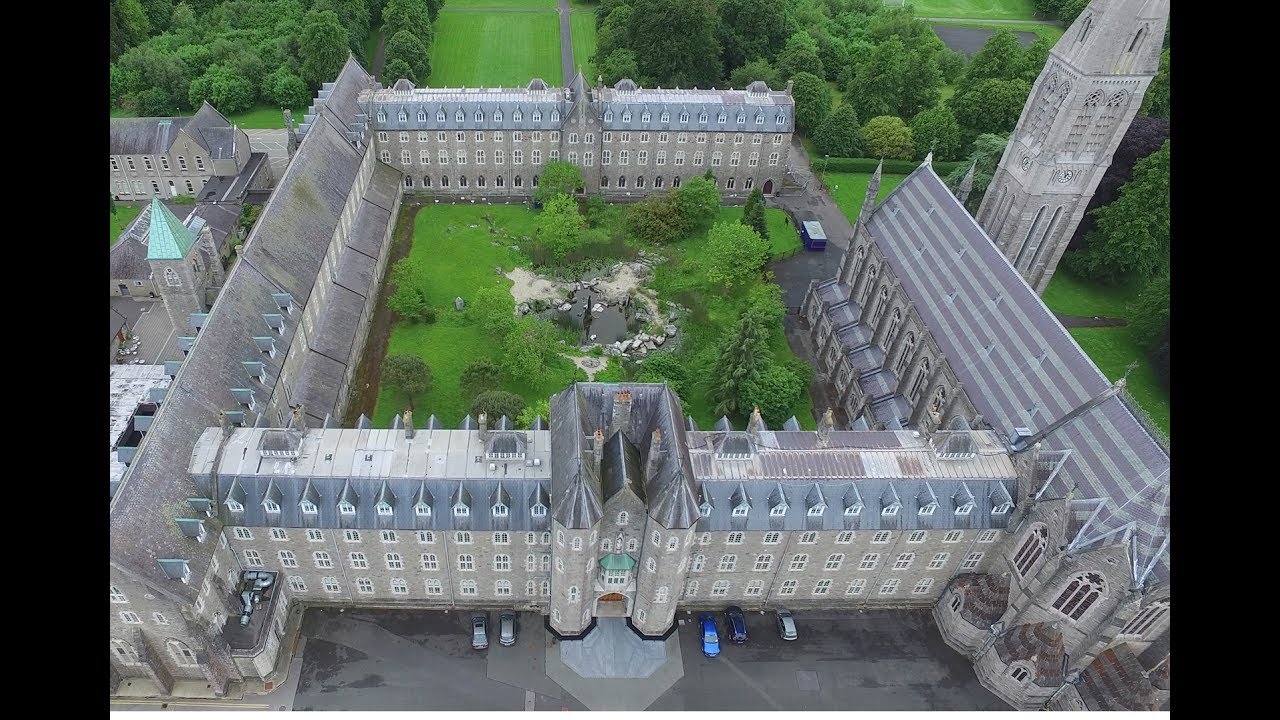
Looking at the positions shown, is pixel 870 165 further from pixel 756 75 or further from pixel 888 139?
pixel 756 75

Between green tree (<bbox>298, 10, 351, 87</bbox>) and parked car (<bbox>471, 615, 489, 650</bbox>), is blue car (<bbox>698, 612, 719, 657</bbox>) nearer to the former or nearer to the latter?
parked car (<bbox>471, 615, 489, 650</bbox>)

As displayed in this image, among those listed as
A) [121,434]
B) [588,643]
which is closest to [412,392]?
[121,434]

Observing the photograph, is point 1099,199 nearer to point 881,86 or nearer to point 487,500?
point 881,86

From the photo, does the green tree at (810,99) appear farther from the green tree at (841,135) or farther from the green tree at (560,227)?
the green tree at (560,227)

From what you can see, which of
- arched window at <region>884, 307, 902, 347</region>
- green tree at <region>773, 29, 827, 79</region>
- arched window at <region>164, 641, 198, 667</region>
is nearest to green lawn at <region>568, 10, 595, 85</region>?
green tree at <region>773, 29, 827, 79</region>

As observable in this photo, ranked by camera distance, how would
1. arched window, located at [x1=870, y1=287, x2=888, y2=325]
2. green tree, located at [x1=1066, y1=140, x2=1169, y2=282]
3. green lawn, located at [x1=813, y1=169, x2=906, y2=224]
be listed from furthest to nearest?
green lawn, located at [x1=813, y1=169, x2=906, y2=224] → green tree, located at [x1=1066, y1=140, x2=1169, y2=282] → arched window, located at [x1=870, y1=287, x2=888, y2=325]

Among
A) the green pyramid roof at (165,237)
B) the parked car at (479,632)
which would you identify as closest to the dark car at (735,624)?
the parked car at (479,632)

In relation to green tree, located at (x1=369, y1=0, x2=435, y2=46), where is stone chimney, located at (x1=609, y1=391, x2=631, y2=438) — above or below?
above
